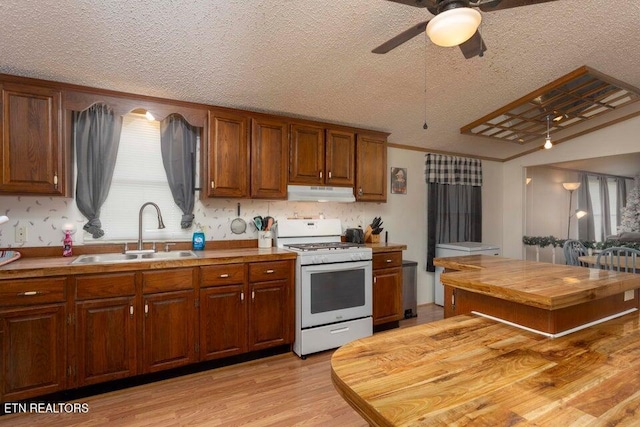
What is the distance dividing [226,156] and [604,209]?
5125 mm

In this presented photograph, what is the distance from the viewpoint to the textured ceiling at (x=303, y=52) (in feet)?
6.84

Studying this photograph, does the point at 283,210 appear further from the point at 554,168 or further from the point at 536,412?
the point at 554,168

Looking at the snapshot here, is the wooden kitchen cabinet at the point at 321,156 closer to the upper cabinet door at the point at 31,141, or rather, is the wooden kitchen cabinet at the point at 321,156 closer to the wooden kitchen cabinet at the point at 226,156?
the wooden kitchen cabinet at the point at 226,156

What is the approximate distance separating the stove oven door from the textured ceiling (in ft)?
5.18

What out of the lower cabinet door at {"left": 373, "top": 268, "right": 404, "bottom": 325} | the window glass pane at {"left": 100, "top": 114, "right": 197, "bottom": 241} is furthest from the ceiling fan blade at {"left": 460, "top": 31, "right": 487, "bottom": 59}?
the window glass pane at {"left": 100, "top": 114, "right": 197, "bottom": 241}

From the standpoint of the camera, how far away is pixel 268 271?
2.90 metres

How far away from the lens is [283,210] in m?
3.63

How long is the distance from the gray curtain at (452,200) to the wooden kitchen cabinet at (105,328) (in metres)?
3.62

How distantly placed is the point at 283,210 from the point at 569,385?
2977 millimetres

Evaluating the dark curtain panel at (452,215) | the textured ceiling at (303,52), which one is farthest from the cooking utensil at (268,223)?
the dark curtain panel at (452,215)

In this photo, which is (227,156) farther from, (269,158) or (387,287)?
(387,287)

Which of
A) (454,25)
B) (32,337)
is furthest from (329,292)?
(454,25)

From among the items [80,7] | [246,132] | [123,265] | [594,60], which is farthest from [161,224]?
[594,60]

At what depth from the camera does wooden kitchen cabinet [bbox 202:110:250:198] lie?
2947mm
